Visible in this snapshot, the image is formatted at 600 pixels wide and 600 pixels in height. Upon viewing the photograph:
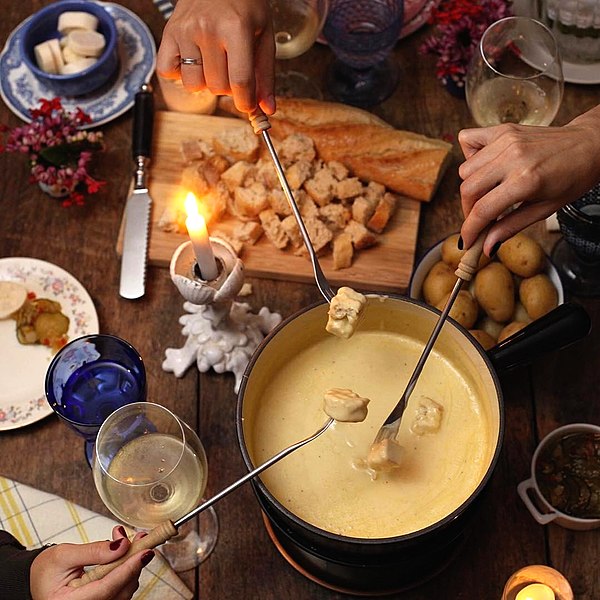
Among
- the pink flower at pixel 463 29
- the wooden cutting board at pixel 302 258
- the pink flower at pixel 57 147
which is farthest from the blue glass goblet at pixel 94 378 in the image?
the pink flower at pixel 463 29

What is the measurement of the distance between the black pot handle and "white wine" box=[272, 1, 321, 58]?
66 centimetres

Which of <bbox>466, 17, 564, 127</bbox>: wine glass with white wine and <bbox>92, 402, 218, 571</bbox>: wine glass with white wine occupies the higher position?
<bbox>466, 17, 564, 127</bbox>: wine glass with white wine

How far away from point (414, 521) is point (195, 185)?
2.23 ft

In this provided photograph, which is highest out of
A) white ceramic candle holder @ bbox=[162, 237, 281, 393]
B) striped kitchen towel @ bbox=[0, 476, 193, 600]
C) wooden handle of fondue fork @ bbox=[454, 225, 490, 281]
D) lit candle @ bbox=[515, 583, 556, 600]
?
wooden handle of fondue fork @ bbox=[454, 225, 490, 281]

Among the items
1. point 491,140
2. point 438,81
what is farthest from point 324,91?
point 491,140

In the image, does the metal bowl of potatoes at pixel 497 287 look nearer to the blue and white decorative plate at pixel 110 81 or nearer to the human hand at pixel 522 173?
the human hand at pixel 522 173

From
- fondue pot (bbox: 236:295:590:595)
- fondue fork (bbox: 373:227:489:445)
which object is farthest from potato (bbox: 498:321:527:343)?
fondue fork (bbox: 373:227:489:445)

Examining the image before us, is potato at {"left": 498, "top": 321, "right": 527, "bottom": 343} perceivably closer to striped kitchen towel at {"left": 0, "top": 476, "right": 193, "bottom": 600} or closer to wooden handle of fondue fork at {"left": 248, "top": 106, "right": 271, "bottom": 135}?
wooden handle of fondue fork at {"left": 248, "top": 106, "right": 271, "bottom": 135}

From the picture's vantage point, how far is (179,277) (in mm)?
1297

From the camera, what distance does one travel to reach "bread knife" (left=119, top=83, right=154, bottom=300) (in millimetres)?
1503

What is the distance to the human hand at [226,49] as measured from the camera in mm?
1240

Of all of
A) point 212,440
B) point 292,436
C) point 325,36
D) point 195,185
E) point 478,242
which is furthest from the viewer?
point 325,36

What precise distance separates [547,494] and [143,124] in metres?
0.89

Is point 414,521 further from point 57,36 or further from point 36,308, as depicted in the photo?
point 57,36
